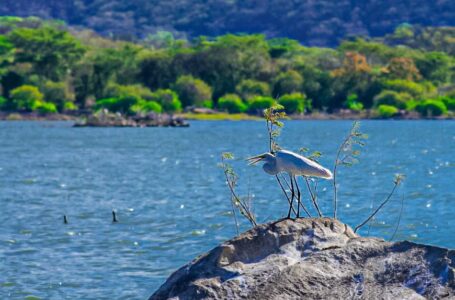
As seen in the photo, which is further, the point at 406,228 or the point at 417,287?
the point at 406,228

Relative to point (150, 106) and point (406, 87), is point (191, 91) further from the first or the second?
point (406, 87)

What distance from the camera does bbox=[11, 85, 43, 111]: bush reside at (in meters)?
160

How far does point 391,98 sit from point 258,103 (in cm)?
1810

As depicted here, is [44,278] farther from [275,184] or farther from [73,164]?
[73,164]

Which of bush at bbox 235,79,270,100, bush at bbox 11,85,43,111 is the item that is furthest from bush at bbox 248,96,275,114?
bush at bbox 11,85,43,111

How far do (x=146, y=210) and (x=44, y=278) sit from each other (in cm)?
1542

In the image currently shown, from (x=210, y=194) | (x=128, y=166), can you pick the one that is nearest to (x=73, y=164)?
(x=128, y=166)

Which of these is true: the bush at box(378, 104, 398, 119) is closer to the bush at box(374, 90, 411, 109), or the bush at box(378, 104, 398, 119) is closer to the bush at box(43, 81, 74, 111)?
the bush at box(374, 90, 411, 109)

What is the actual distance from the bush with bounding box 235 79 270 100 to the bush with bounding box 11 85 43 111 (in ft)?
91.4

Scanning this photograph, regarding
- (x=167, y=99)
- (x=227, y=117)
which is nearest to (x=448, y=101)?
(x=227, y=117)

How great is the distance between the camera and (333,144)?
287 ft

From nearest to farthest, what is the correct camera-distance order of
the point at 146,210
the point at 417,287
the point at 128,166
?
the point at 417,287, the point at 146,210, the point at 128,166

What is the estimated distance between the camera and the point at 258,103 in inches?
6491

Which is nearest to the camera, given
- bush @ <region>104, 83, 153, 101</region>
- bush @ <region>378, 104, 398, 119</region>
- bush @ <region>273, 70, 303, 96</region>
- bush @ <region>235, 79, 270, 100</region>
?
bush @ <region>104, 83, 153, 101</region>
